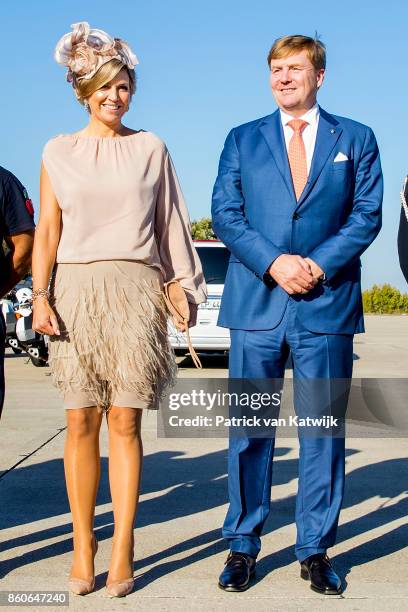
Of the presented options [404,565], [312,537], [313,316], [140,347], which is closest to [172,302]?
[140,347]

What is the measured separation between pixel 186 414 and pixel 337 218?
3.79ft

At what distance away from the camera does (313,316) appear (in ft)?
14.2

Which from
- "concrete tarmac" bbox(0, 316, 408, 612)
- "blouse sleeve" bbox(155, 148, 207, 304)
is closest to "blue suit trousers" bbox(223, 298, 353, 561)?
"concrete tarmac" bbox(0, 316, 408, 612)

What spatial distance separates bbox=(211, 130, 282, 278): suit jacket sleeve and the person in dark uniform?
52cm

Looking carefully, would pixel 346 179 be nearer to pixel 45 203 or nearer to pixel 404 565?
pixel 45 203

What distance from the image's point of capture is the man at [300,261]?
432cm

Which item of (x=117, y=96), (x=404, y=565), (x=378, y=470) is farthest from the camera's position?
(x=378, y=470)

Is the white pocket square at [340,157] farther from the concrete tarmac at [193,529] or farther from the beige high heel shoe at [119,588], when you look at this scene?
the beige high heel shoe at [119,588]

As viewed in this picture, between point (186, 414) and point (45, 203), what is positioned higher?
point (45, 203)

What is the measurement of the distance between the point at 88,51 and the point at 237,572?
90.0 inches

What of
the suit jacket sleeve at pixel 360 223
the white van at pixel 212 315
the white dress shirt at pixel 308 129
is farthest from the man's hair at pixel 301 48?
the white van at pixel 212 315

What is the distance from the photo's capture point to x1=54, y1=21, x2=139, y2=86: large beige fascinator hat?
417 centimetres

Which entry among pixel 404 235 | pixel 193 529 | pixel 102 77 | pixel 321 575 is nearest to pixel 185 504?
pixel 193 529

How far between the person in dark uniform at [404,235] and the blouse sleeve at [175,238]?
0.88m
